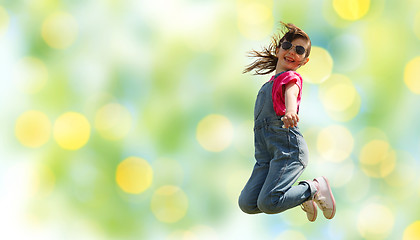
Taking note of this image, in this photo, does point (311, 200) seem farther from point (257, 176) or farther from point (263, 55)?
point (263, 55)

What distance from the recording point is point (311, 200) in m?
3.32

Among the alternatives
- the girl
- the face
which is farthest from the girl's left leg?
the face

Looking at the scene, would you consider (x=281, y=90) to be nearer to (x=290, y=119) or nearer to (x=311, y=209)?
(x=290, y=119)

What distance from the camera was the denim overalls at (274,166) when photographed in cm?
316

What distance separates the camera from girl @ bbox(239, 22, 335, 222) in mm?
3148

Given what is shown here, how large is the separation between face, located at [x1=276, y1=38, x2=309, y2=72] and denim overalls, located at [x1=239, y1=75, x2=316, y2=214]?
Result: 113 mm

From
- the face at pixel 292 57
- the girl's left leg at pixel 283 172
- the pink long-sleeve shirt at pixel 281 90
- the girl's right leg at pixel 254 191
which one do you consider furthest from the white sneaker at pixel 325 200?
the face at pixel 292 57

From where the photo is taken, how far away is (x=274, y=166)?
3184 mm

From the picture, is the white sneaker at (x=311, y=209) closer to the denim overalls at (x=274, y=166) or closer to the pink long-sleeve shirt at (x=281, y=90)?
the denim overalls at (x=274, y=166)

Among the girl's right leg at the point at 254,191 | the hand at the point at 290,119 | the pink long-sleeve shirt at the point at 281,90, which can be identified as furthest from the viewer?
the girl's right leg at the point at 254,191

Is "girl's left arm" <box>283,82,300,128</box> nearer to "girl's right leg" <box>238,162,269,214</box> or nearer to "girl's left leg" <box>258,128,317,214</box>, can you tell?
"girl's left leg" <box>258,128,317,214</box>

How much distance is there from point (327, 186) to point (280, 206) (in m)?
0.34

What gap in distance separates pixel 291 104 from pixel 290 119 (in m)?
0.10

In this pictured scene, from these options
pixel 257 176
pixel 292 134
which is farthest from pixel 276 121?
pixel 257 176
